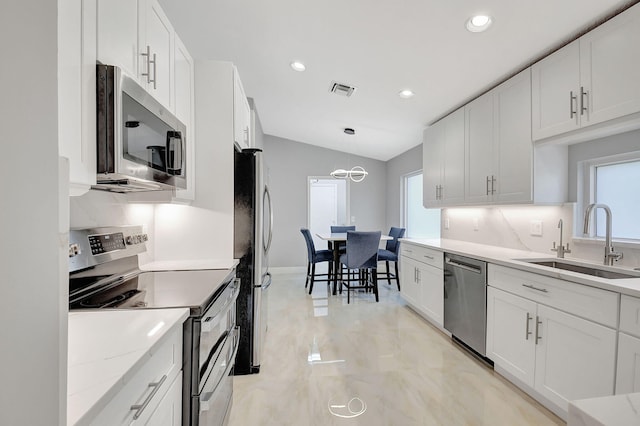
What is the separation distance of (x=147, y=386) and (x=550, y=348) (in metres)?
2.09

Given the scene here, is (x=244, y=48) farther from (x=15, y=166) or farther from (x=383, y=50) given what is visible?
(x=15, y=166)

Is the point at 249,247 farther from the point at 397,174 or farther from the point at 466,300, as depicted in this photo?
the point at 397,174

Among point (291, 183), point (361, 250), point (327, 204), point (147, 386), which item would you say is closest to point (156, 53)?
point (147, 386)

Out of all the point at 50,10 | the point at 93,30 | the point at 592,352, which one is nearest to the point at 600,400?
the point at 50,10

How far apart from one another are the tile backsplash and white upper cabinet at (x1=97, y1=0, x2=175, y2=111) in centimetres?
285

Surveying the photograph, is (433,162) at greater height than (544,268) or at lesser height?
greater

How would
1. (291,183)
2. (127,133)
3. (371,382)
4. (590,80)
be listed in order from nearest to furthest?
(127,133) → (590,80) → (371,382) → (291,183)

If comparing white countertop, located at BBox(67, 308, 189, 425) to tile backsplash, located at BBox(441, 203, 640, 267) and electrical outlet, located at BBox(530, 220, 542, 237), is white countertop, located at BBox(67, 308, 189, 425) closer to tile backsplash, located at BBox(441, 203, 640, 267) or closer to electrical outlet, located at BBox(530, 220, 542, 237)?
tile backsplash, located at BBox(441, 203, 640, 267)

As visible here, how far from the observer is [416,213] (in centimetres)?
531

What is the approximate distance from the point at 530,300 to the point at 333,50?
241cm

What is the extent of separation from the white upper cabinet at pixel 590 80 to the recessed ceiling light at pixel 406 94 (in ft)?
3.48

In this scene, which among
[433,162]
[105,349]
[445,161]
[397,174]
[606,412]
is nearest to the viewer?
[606,412]

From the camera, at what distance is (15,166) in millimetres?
351

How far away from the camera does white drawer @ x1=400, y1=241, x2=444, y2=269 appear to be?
2975 mm
